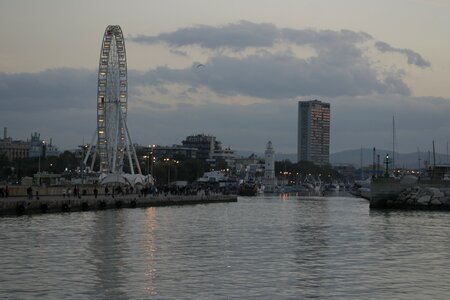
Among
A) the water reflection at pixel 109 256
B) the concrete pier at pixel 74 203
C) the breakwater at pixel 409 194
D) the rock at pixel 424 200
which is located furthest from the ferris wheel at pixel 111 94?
the water reflection at pixel 109 256

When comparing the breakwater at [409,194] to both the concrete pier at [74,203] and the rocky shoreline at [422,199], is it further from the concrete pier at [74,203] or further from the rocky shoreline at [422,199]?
the concrete pier at [74,203]

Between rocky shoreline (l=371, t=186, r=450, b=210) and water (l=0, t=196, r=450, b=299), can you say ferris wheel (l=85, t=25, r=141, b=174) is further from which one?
water (l=0, t=196, r=450, b=299)

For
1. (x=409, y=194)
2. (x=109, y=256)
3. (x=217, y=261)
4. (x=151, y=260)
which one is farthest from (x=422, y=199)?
(x=151, y=260)

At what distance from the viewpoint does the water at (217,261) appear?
84.2ft

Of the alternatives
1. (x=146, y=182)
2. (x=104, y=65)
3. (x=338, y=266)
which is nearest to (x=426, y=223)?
(x=338, y=266)

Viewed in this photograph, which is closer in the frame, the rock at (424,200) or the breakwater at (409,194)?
the rock at (424,200)

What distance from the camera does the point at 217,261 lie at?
32.8m

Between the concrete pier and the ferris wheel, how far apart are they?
440 inches

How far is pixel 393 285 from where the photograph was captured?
89.5 ft

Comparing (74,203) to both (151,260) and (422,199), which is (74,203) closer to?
(422,199)

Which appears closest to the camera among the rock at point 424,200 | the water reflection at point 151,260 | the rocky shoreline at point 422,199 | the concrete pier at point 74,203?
the water reflection at point 151,260

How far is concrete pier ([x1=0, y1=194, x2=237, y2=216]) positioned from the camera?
58.4 metres

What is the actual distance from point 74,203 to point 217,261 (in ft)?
121

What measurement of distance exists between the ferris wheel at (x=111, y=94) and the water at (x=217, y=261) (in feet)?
158
